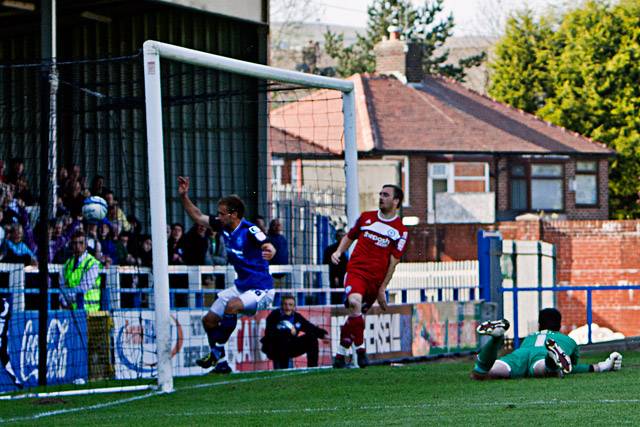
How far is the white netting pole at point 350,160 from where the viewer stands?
16125mm

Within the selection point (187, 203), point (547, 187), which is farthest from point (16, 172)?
point (547, 187)

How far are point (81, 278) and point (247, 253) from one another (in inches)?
122

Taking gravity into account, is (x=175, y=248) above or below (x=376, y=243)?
below

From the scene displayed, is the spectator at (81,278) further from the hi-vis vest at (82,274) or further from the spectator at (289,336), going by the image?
the spectator at (289,336)

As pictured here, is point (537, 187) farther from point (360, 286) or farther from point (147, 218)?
point (360, 286)

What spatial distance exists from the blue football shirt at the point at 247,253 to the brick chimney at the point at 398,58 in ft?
141

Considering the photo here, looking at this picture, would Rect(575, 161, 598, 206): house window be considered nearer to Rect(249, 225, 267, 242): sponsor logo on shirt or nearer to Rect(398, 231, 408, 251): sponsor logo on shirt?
Rect(398, 231, 408, 251): sponsor logo on shirt

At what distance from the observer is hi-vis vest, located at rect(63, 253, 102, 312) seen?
15250 mm

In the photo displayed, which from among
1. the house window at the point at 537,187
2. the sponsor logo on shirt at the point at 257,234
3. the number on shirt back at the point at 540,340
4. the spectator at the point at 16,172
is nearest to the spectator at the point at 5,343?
the sponsor logo on shirt at the point at 257,234

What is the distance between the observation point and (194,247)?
18344mm

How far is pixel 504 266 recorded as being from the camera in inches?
1212

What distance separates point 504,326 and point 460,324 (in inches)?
376

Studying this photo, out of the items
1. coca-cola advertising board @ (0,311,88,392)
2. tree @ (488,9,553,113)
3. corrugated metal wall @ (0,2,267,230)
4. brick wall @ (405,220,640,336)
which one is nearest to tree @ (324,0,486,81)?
tree @ (488,9,553,113)

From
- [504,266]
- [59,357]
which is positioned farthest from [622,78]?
[59,357]
